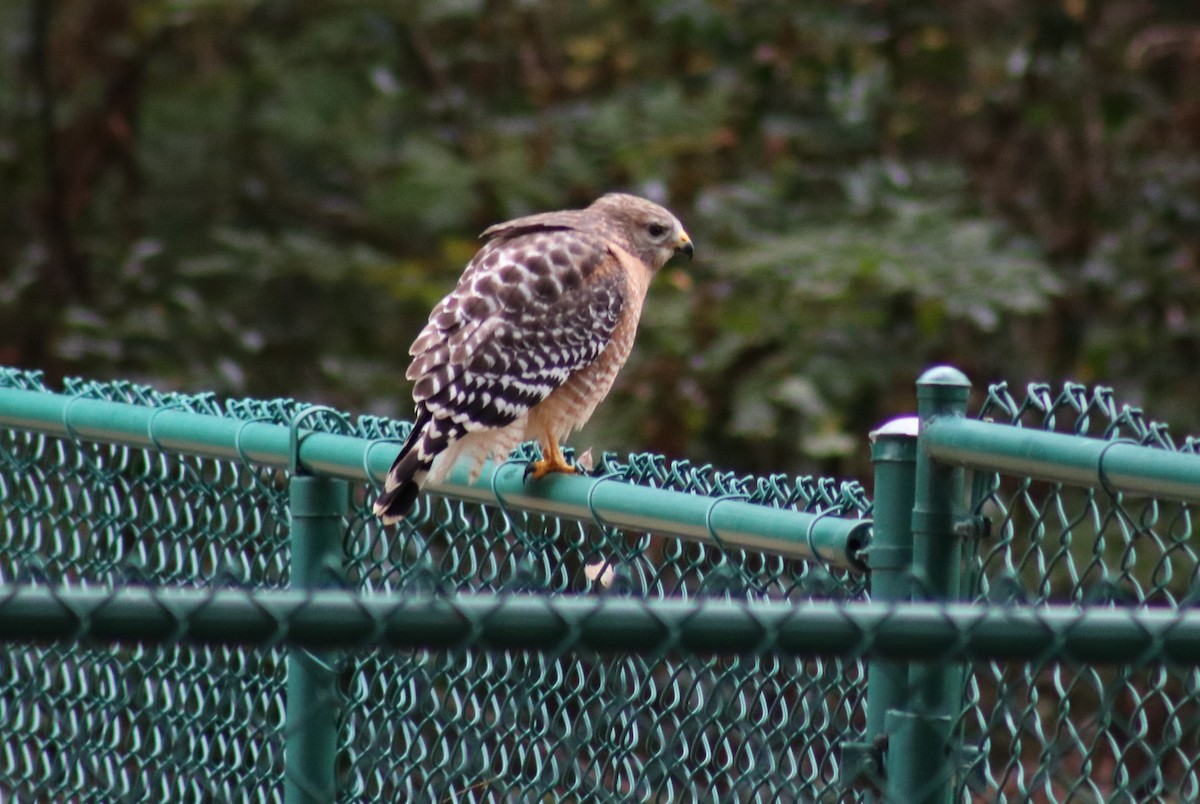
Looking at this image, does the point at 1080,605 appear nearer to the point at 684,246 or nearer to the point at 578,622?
the point at 578,622

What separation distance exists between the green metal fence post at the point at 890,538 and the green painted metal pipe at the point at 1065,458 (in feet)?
0.21

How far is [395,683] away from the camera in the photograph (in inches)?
124

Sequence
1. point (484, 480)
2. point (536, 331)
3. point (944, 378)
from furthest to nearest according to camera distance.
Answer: point (536, 331) → point (484, 480) → point (944, 378)

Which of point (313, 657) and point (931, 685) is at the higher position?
point (313, 657)

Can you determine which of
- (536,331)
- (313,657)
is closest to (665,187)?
(536,331)

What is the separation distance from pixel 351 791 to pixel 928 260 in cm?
350

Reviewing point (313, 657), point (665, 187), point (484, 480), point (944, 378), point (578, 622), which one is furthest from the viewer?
point (665, 187)

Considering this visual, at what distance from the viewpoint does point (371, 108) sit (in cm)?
748

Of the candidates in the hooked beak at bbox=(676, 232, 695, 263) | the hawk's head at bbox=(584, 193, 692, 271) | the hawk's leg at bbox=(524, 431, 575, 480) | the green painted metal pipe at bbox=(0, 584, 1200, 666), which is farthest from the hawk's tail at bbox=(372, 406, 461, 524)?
the hooked beak at bbox=(676, 232, 695, 263)

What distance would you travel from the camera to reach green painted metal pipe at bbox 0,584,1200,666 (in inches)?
63.0

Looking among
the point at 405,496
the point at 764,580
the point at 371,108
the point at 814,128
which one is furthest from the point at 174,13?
the point at 764,580

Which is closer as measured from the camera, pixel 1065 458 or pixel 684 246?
pixel 1065 458

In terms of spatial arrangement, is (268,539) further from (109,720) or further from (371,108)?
(371,108)

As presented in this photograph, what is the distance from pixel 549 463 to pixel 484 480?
0.22 metres
